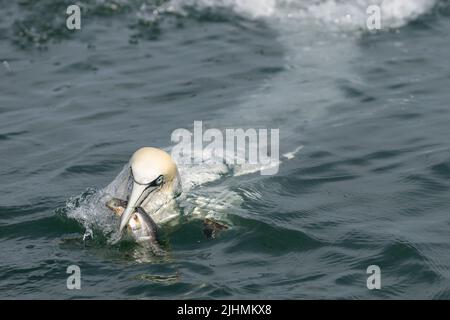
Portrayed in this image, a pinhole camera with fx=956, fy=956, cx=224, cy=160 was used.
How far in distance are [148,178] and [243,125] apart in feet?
12.0

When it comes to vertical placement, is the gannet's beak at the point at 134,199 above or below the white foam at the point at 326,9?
below

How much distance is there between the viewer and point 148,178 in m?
8.38

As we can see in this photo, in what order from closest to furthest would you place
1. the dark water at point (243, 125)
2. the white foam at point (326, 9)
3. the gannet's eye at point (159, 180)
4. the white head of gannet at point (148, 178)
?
the dark water at point (243, 125), the white head of gannet at point (148, 178), the gannet's eye at point (159, 180), the white foam at point (326, 9)

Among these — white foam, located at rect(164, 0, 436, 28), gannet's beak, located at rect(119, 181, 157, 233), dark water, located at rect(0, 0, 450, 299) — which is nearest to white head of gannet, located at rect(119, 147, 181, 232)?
gannet's beak, located at rect(119, 181, 157, 233)

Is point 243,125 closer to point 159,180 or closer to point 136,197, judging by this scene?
point 159,180

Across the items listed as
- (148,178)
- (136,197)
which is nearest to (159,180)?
(148,178)

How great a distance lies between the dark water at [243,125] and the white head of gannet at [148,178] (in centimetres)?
38

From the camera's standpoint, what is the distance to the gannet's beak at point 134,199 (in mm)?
8203

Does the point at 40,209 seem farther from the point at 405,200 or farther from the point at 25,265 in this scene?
the point at 405,200

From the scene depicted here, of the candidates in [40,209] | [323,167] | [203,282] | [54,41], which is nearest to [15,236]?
[40,209]

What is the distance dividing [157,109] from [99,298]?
17.7ft

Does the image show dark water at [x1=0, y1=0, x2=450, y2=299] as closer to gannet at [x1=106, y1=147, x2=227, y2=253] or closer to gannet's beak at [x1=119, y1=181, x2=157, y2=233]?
gannet at [x1=106, y1=147, x2=227, y2=253]

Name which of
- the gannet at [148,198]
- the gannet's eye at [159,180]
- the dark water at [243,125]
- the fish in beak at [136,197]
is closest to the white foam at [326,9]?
the dark water at [243,125]

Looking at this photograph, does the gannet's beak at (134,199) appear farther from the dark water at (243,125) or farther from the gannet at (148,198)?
the dark water at (243,125)
